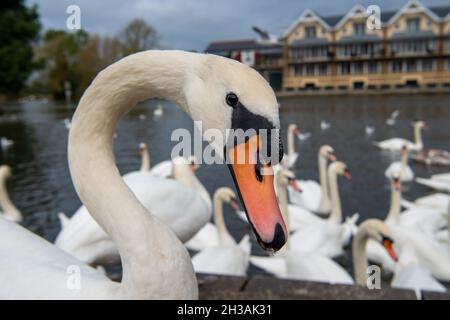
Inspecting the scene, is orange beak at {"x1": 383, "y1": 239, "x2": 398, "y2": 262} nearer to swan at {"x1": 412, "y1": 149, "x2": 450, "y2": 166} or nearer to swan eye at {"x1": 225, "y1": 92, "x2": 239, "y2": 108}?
swan eye at {"x1": 225, "y1": 92, "x2": 239, "y2": 108}

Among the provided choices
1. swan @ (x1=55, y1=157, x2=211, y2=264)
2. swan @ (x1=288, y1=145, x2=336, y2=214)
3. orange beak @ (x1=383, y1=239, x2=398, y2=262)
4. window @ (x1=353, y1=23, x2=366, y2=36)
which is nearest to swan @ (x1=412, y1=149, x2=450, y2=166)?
swan @ (x1=288, y1=145, x2=336, y2=214)

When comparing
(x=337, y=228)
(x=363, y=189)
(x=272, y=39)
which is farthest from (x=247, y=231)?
(x=272, y=39)

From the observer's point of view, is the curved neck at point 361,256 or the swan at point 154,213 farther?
the curved neck at point 361,256

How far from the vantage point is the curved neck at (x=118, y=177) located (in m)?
1.56

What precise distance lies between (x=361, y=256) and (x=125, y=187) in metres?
3.54

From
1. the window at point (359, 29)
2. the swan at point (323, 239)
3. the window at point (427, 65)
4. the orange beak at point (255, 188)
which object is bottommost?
the swan at point (323, 239)

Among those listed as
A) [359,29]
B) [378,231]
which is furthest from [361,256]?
[359,29]

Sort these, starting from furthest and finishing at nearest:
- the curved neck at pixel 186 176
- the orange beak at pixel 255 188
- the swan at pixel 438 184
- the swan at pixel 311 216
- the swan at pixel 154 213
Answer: the swan at pixel 438 184, the swan at pixel 311 216, the curved neck at pixel 186 176, the swan at pixel 154 213, the orange beak at pixel 255 188

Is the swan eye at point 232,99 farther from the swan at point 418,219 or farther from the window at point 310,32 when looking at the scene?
the window at point 310,32

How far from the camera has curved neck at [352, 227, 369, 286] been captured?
15.4 ft

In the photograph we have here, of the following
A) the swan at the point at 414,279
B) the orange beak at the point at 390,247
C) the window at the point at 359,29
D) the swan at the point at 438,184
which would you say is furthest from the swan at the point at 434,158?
the window at the point at 359,29

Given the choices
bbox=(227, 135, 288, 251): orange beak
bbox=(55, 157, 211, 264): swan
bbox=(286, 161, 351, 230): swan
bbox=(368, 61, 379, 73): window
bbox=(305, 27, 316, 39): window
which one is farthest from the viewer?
bbox=(305, 27, 316, 39): window

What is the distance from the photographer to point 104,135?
67.4 inches
